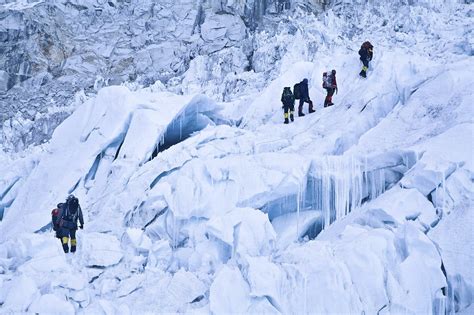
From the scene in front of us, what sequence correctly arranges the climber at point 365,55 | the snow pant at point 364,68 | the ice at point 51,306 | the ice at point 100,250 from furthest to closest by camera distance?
1. the snow pant at point 364,68
2. the climber at point 365,55
3. the ice at point 100,250
4. the ice at point 51,306

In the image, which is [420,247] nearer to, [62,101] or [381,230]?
[381,230]

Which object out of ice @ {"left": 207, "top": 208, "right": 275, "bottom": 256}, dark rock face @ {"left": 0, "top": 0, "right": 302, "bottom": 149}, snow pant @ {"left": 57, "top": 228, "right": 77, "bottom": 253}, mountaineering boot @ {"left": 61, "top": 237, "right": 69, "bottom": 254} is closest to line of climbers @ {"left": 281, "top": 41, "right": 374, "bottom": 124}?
ice @ {"left": 207, "top": 208, "right": 275, "bottom": 256}

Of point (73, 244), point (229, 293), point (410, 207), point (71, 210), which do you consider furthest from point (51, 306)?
point (410, 207)

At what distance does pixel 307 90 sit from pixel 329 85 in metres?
0.44

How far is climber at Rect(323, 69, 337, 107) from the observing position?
31.2 ft

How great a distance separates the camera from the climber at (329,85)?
31.2 ft

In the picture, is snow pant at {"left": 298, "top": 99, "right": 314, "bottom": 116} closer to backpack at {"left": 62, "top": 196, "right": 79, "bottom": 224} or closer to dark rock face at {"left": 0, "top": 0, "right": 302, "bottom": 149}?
backpack at {"left": 62, "top": 196, "right": 79, "bottom": 224}

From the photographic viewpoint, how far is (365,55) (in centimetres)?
970

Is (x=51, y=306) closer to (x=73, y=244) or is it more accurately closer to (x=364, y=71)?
(x=73, y=244)

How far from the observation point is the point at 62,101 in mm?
23250

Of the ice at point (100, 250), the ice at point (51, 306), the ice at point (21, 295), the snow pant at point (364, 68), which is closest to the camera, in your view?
the ice at point (51, 306)

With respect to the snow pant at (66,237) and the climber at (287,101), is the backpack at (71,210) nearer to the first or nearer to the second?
the snow pant at (66,237)

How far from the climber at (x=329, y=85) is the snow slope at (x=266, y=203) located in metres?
0.24

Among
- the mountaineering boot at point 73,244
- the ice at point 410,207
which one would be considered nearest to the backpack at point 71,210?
the mountaineering boot at point 73,244
